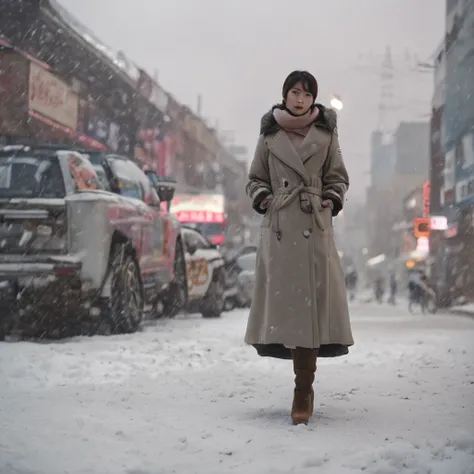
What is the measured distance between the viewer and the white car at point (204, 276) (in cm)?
1240

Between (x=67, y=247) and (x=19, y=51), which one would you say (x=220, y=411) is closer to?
(x=67, y=247)

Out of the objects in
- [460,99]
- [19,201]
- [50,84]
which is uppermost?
[460,99]

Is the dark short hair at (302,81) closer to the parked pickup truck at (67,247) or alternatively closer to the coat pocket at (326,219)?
the coat pocket at (326,219)

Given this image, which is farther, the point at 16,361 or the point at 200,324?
the point at 200,324

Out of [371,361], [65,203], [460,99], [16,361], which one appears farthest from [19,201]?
[460,99]

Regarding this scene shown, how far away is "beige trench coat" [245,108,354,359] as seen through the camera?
4371mm

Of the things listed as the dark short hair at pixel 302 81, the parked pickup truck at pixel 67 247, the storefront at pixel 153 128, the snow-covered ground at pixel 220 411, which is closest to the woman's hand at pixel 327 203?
the dark short hair at pixel 302 81

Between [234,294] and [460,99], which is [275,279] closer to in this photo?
[234,294]

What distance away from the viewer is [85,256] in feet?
25.3

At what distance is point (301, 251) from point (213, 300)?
29.2 feet

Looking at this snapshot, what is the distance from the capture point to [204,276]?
12.8m

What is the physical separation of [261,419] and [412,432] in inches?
30.6

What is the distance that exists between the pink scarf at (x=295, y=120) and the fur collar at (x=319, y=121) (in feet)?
0.11

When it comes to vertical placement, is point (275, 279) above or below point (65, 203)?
below
